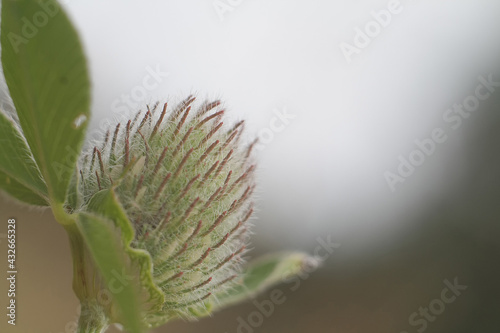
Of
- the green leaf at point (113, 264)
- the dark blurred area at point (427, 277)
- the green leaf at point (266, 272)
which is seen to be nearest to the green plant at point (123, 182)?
the green leaf at point (113, 264)

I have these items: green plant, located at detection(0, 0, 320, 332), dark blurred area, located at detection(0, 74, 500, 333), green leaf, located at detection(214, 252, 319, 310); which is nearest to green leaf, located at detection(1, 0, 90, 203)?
green plant, located at detection(0, 0, 320, 332)

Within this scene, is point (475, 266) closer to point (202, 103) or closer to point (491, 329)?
point (491, 329)

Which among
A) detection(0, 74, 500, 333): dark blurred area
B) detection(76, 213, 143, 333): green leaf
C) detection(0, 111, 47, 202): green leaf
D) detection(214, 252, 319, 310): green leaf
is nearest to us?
detection(76, 213, 143, 333): green leaf

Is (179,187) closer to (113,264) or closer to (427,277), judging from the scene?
(113,264)

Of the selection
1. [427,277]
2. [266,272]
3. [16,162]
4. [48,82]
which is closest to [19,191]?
[16,162]

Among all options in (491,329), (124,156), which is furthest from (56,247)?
(491,329)

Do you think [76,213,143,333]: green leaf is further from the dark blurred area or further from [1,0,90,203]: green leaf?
the dark blurred area

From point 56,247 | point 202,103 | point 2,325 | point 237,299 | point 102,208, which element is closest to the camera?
point 102,208

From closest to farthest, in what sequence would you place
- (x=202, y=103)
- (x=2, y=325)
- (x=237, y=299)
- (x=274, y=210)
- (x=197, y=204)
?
(x=197, y=204), (x=202, y=103), (x=237, y=299), (x=2, y=325), (x=274, y=210)
